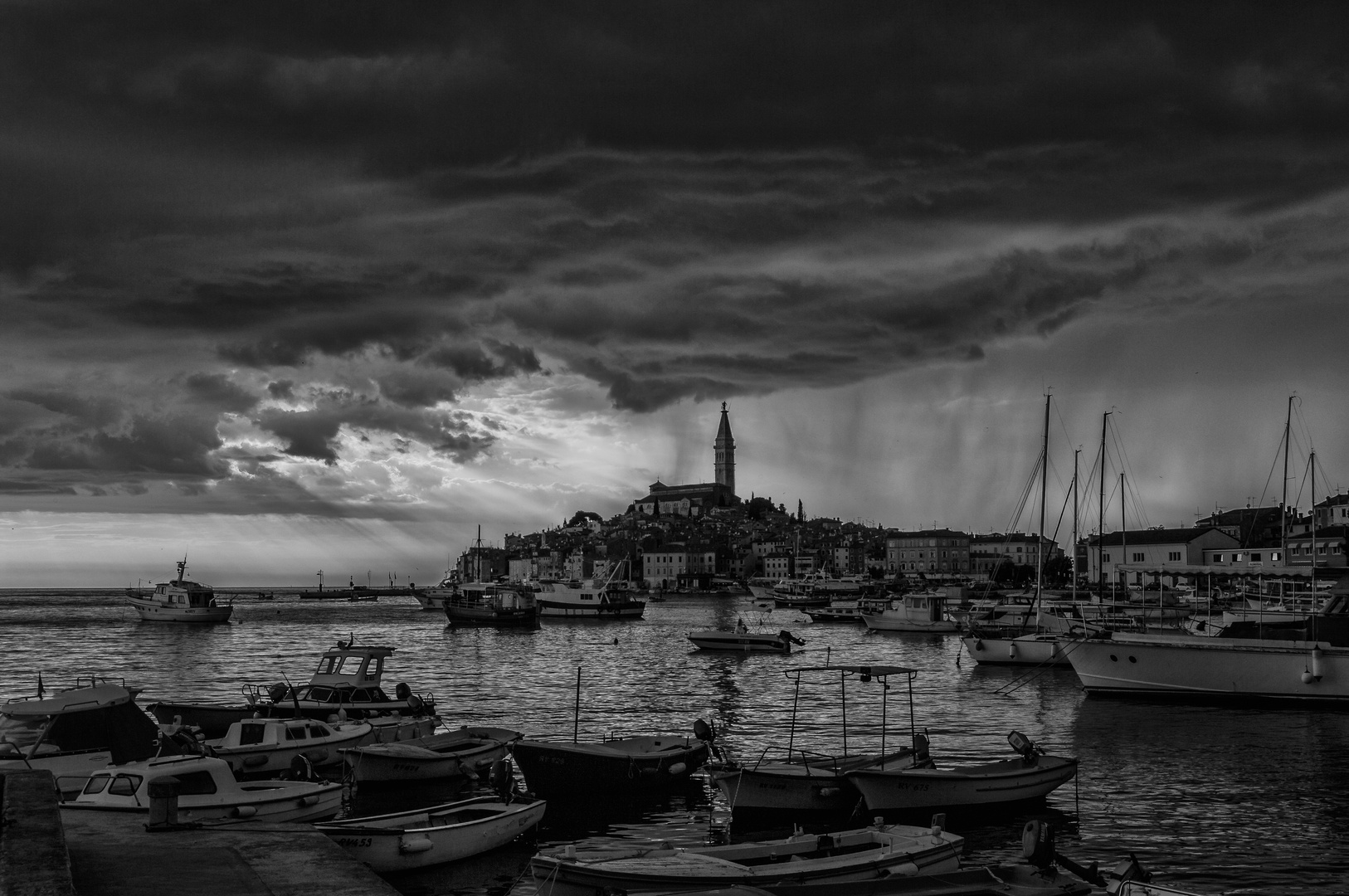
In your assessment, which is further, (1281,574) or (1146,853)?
(1281,574)

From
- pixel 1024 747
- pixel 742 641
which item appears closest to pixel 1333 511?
pixel 742 641

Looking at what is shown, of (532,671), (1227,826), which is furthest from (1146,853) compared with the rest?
(532,671)

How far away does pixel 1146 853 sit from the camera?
75.3 ft

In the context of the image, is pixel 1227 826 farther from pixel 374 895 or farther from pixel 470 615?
pixel 470 615

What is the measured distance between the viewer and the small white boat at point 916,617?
106 m

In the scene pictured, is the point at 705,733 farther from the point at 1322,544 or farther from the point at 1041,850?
the point at 1322,544

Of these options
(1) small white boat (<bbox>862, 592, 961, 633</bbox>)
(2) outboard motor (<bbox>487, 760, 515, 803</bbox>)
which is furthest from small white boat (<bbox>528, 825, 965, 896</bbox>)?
(1) small white boat (<bbox>862, 592, 961, 633</bbox>)

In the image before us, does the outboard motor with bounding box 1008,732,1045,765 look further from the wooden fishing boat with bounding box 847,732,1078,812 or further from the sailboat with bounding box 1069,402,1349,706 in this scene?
the sailboat with bounding box 1069,402,1349,706

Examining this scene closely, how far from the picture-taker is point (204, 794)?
19875mm

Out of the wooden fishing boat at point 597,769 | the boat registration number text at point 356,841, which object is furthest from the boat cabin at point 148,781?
the wooden fishing boat at point 597,769

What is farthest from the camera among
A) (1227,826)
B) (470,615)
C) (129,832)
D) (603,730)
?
(470,615)

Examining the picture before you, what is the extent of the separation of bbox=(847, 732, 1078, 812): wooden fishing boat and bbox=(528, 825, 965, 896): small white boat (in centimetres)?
519

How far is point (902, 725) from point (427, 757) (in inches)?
791

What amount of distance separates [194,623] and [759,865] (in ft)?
391
